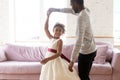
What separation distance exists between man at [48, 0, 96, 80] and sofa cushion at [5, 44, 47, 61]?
181 centimetres

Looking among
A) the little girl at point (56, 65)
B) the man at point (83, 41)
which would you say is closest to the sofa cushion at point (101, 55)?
the little girl at point (56, 65)

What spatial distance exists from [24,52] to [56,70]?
1702mm

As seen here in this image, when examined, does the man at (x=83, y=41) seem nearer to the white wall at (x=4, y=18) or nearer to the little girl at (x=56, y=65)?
the little girl at (x=56, y=65)

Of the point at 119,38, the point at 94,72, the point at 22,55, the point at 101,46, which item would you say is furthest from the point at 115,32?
the point at 22,55

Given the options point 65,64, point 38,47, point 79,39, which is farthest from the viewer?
point 38,47

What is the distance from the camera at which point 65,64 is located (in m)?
2.52

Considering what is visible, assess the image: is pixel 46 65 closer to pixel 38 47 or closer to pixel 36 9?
pixel 38 47

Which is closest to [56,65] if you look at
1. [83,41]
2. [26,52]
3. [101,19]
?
[83,41]

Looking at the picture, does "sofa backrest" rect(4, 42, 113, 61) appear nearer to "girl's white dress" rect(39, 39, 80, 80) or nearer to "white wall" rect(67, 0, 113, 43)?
"white wall" rect(67, 0, 113, 43)

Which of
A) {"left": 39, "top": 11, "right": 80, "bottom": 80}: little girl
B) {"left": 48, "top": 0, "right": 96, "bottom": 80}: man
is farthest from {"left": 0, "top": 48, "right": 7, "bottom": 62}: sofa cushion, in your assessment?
{"left": 48, "top": 0, "right": 96, "bottom": 80}: man

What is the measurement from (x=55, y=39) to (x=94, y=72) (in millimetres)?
1125

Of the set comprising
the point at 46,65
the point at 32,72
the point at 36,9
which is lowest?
the point at 32,72

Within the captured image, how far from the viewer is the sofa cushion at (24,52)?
4.02 metres

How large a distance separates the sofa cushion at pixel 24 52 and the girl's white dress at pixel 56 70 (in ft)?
4.76
